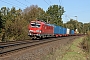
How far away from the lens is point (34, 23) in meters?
37.0

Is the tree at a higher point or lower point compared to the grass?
higher

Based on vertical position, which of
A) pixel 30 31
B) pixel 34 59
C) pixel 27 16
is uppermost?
pixel 27 16

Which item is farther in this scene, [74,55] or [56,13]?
[56,13]

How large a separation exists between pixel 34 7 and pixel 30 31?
195 feet

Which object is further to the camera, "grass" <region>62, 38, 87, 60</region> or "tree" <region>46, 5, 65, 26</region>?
"tree" <region>46, 5, 65, 26</region>

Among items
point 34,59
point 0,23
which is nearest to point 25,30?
point 0,23

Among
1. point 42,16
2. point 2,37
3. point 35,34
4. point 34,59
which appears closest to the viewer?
point 34,59

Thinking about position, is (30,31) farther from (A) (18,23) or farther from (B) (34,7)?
(B) (34,7)

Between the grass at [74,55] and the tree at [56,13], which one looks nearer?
the grass at [74,55]

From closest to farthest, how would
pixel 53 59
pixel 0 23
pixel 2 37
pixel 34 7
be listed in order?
pixel 53 59, pixel 2 37, pixel 0 23, pixel 34 7

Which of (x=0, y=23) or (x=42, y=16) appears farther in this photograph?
(x=42, y=16)

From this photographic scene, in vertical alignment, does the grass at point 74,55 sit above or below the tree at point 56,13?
below

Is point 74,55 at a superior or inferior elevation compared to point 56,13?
inferior

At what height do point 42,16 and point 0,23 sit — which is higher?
point 42,16
